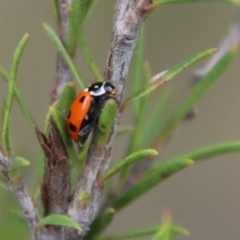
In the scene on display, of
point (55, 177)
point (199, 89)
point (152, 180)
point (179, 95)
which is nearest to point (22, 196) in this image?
point (55, 177)

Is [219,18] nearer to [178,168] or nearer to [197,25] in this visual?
[197,25]

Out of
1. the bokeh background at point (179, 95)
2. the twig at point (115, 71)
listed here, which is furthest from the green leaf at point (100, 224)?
the bokeh background at point (179, 95)

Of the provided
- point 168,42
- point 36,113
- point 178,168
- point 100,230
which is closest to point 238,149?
point 178,168

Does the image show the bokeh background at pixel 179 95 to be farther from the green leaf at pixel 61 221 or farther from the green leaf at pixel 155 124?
the green leaf at pixel 61 221

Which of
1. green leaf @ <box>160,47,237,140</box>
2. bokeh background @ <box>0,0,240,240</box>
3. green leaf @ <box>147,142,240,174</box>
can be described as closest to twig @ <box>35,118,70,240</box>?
green leaf @ <box>147,142,240,174</box>

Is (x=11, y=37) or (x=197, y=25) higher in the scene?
(x=11, y=37)

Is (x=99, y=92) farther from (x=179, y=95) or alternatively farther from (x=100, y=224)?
(x=179, y=95)
